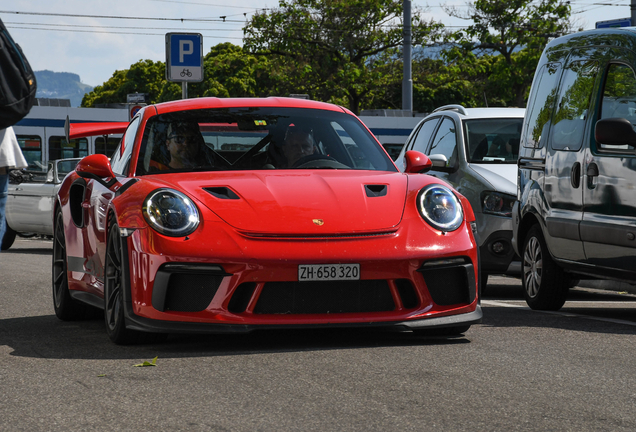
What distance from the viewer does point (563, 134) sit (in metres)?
7.71

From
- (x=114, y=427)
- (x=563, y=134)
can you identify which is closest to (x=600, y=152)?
(x=563, y=134)

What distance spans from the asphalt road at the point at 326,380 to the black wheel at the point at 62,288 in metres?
0.37

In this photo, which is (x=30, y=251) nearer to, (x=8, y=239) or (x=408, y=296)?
(x=8, y=239)

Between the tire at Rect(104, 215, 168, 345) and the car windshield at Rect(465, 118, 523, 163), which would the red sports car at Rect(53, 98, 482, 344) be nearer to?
the tire at Rect(104, 215, 168, 345)

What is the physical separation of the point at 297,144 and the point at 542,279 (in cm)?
242

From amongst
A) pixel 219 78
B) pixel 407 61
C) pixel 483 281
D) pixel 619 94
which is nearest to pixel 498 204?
pixel 483 281

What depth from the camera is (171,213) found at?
5.32 metres

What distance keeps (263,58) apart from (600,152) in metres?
44.6

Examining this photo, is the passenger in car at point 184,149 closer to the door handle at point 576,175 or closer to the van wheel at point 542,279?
the door handle at point 576,175

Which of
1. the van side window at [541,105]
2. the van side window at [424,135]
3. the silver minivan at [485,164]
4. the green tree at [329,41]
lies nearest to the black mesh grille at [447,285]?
the van side window at [541,105]

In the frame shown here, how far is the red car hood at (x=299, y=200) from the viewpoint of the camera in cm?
530

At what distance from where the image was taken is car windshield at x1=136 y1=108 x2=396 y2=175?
6.29 m

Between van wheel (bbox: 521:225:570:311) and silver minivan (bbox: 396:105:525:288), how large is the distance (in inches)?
45.9

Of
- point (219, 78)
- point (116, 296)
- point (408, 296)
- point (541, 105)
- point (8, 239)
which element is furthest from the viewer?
point (219, 78)
